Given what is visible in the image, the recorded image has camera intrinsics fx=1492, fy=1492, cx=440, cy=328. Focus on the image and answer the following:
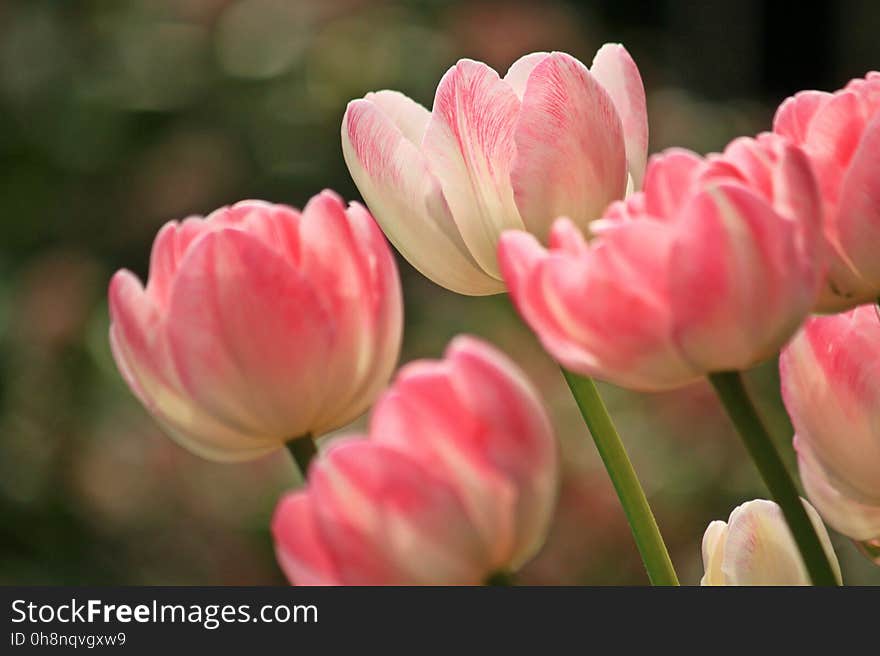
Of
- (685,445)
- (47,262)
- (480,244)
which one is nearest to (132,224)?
(47,262)

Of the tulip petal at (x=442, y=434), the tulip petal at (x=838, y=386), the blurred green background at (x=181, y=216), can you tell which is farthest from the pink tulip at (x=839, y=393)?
the blurred green background at (x=181, y=216)

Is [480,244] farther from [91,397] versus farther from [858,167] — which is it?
[91,397]

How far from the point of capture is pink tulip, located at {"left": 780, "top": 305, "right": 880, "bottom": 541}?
A: 0.31m

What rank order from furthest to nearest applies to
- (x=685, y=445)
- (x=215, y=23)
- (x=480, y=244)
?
1. (x=215, y=23)
2. (x=685, y=445)
3. (x=480, y=244)

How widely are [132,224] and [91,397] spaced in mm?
323

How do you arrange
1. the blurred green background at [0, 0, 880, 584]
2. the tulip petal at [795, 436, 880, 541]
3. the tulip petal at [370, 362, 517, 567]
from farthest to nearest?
the blurred green background at [0, 0, 880, 584] < the tulip petal at [795, 436, 880, 541] < the tulip petal at [370, 362, 517, 567]

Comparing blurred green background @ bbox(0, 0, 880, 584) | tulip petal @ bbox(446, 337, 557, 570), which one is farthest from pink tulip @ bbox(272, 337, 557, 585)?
blurred green background @ bbox(0, 0, 880, 584)

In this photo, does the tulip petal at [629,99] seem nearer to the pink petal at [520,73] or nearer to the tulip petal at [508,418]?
the pink petal at [520,73]

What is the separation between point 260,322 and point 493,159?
9 cm

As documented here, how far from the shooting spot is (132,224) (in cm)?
204

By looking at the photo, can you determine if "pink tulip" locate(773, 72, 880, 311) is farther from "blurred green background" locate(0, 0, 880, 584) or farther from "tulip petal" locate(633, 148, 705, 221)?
"blurred green background" locate(0, 0, 880, 584)

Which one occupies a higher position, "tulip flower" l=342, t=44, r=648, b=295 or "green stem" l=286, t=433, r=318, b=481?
"tulip flower" l=342, t=44, r=648, b=295

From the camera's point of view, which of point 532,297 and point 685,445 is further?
point 685,445

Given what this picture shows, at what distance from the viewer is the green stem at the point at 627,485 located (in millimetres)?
306
